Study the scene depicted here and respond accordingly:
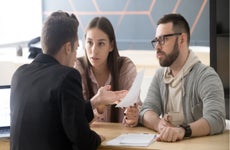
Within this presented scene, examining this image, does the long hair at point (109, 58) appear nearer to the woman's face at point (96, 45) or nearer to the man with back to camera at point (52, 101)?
the woman's face at point (96, 45)

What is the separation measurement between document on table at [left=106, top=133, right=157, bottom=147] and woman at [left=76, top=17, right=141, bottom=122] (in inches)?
17.6

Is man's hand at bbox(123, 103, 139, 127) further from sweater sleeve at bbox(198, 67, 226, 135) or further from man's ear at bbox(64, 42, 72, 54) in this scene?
man's ear at bbox(64, 42, 72, 54)

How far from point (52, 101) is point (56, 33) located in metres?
0.29

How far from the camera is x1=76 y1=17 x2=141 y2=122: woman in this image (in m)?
2.37

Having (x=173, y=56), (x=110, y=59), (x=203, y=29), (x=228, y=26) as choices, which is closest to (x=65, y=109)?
(x=173, y=56)

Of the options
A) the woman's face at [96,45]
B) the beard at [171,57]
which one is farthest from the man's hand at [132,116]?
the woman's face at [96,45]

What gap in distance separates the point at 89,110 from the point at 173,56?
65 cm

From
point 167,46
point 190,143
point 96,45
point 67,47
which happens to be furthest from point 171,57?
point 67,47

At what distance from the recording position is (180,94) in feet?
6.90

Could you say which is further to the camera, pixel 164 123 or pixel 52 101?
pixel 164 123

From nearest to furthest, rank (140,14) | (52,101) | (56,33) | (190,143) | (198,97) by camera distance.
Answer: (52,101), (56,33), (190,143), (198,97), (140,14)

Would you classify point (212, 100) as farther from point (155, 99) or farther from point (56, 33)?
point (56, 33)

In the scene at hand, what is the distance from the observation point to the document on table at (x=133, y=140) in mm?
1756

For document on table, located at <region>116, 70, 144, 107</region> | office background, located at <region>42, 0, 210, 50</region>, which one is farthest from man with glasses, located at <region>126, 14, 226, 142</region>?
office background, located at <region>42, 0, 210, 50</region>
